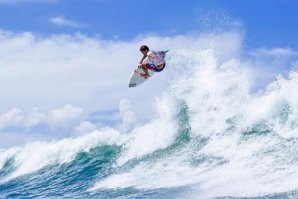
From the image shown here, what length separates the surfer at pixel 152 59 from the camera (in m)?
15.1

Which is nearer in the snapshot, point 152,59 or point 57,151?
point 152,59

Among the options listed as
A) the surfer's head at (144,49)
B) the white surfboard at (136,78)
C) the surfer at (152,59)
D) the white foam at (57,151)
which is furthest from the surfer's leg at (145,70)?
the white foam at (57,151)

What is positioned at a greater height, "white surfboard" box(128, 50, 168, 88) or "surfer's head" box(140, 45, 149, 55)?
A: "surfer's head" box(140, 45, 149, 55)

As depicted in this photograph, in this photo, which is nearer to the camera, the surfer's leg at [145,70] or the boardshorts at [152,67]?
the boardshorts at [152,67]

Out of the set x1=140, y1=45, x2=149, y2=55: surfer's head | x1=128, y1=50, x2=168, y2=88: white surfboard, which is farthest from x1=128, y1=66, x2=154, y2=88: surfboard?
x1=140, y1=45, x2=149, y2=55: surfer's head

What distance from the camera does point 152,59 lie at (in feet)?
49.8

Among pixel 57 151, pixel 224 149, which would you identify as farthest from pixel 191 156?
pixel 57 151

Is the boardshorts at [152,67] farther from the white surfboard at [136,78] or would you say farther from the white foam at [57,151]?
the white foam at [57,151]

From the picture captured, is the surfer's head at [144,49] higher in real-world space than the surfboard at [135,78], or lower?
higher

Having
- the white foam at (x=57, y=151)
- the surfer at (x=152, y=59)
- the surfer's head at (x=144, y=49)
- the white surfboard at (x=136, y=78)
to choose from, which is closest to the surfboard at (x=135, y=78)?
the white surfboard at (x=136, y=78)

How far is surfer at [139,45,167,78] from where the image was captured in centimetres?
1508

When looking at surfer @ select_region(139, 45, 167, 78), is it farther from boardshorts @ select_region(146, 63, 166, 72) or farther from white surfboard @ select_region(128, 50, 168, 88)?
white surfboard @ select_region(128, 50, 168, 88)

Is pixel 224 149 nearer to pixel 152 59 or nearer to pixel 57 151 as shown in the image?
pixel 152 59

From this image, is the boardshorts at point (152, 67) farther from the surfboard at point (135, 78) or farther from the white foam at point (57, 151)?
the white foam at point (57, 151)
